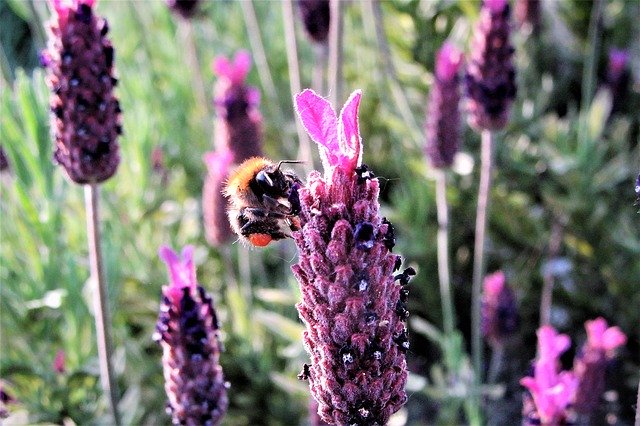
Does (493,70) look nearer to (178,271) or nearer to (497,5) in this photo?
(497,5)

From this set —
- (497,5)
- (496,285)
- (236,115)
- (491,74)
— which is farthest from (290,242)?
(497,5)

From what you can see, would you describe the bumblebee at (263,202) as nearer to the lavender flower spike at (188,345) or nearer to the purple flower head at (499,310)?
the lavender flower spike at (188,345)

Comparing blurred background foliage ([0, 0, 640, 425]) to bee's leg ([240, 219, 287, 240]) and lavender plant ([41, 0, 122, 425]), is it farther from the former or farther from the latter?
bee's leg ([240, 219, 287, 240])

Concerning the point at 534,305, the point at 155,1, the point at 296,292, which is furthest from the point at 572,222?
the point at 155,1

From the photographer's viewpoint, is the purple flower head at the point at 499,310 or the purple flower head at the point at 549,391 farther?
the purple flower head at the point at 499,310

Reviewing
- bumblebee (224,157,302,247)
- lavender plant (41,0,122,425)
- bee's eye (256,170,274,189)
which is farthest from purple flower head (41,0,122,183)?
bee's eye (256,170,274,189)

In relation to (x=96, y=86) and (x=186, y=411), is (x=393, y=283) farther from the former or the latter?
(x=96, y=86)

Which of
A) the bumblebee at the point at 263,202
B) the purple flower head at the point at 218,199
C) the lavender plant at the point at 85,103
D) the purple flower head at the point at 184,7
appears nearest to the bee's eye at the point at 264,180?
the bumblebee at the point at 263,202
